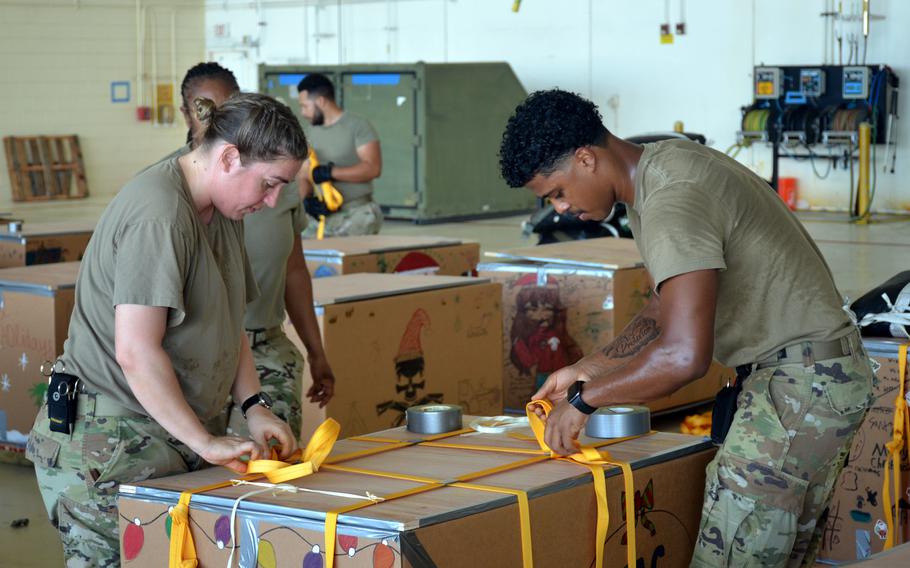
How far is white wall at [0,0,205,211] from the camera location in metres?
18.3

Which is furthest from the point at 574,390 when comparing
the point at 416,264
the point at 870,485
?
the point at 416,264

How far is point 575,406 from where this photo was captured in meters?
2.61

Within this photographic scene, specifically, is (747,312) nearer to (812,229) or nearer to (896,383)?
(896,383)

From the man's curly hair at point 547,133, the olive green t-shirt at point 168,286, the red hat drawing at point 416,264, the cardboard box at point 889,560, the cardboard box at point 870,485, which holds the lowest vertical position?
the cardboard box at point 870,485

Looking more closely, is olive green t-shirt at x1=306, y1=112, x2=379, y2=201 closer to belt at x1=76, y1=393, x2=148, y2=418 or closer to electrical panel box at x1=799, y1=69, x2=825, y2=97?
belt at x1=76, y1=393, x2=148, y2=418

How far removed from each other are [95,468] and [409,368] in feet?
8.34

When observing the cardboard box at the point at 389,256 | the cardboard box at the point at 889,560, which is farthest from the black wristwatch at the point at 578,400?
the cardboard box at the point at 389,256

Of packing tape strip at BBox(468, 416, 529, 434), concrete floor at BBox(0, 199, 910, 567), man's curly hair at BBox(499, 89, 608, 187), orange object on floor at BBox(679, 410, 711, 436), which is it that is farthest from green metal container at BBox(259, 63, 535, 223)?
man's curly hair at BBox(499, 89, 608, 187)

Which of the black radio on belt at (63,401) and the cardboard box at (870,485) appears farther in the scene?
the cardboard box at (870,485)

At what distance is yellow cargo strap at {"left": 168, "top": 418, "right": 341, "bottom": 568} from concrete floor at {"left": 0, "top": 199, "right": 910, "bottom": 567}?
204 centimetres

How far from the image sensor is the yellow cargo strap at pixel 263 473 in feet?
7.86

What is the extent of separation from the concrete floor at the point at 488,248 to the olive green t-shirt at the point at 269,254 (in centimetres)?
125

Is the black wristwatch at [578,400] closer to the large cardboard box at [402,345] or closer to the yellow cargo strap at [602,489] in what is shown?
the yellow cargo strap at [602,489]

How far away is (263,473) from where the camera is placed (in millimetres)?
2568
